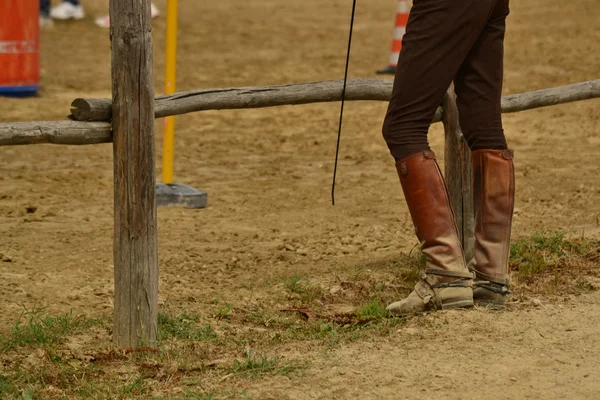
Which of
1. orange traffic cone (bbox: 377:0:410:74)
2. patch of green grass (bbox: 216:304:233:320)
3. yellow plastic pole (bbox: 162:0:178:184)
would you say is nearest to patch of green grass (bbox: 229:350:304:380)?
patch of green grass (bbox: 216:304:233:320)

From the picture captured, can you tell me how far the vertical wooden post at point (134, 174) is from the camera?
3.72 meters

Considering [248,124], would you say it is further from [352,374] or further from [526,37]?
[352,374]

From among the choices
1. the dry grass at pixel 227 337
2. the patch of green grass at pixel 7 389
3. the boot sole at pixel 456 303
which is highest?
the boot sole at pixel 456 303

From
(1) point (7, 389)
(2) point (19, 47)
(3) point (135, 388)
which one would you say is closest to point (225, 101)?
(3) point (135, 388)

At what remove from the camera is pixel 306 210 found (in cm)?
630

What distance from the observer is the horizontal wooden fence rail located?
153 inches

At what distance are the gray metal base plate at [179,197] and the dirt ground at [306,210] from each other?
0.25 feet

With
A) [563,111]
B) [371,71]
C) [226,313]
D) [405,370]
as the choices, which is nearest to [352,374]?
[405,370]

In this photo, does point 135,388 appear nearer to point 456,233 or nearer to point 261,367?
point 261,367

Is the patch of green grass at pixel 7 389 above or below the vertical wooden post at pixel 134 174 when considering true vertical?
below

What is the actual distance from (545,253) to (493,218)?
838mm

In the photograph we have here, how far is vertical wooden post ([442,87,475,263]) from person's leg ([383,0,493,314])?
62 centimetres

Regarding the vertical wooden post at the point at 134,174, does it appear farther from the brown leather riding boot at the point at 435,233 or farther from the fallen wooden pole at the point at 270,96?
the brown leather riding boot at the point at 435,233

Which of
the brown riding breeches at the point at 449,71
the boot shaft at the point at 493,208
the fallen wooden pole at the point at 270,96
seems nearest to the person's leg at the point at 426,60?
the brown riding breeches at the point at 449,71
